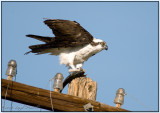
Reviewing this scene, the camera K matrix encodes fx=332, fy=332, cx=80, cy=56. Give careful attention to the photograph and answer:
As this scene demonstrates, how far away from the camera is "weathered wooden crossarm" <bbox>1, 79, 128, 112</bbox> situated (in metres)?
4.36

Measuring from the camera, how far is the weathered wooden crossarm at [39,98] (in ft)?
14.3

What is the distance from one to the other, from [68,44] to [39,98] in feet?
8.08

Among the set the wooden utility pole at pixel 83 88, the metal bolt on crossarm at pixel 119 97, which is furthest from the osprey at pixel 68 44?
the metal bolt on crossarm at pixel 119 97

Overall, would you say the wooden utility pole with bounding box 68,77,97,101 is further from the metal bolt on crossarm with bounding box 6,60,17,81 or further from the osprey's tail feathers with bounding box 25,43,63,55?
the osprey's tail feathers with bounding box 25,43,63,55

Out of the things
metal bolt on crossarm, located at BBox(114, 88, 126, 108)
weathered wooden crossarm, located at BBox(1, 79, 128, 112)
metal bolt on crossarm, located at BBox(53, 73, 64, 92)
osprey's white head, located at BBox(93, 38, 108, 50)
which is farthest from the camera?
osprey's white head, located at BBox(93, 38, 108, 50)

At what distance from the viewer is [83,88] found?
5418mm

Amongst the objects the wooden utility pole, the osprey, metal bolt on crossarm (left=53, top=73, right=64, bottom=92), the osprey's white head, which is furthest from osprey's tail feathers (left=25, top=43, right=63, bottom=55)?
metal bolt on crossarm (left=53, top=73, right=64, bottom=92)

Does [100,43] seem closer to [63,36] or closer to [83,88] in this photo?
[63,36]

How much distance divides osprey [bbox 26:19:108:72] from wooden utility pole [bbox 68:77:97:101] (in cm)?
114

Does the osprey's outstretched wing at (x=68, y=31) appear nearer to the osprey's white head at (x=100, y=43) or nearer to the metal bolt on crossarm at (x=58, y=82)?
the osprey's white head at (x=100, y=43)

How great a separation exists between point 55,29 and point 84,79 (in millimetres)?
1675

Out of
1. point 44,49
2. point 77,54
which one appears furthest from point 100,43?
point 44,49

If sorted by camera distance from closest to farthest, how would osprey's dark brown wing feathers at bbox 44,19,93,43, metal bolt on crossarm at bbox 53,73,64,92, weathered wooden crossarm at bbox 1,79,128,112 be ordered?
weathered wooden crossarm at bbox 1,79,128,112
metal bolt on crossarm at bbox 53,73,64,92
osprey's dark brown wing feathers at bbox 44,19,93,43

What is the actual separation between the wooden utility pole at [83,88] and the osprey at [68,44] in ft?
3.74
